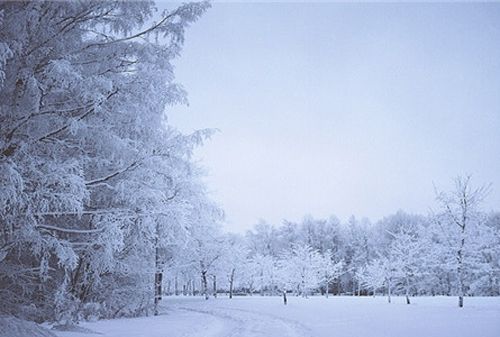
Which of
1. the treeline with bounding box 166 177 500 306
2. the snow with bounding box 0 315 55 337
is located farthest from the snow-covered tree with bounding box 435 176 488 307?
the snow with bounding box 0 315 55 337

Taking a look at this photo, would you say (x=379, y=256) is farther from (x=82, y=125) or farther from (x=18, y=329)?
(x=82, y=125)

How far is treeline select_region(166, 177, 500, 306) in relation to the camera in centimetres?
2778

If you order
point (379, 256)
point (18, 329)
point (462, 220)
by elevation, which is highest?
point (462, 220)

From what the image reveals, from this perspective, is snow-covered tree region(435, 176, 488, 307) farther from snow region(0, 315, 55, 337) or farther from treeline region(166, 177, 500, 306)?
snow region(0, 315, 55, 337)

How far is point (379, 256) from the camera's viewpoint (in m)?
58.0

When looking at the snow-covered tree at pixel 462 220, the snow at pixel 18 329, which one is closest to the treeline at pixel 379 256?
the snow-covered tree at pixel 462 220

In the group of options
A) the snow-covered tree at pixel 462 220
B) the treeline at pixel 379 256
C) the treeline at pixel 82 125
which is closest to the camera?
the treeline at pixel 82 125

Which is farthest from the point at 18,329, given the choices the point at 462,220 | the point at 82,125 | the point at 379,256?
the point at 379,256

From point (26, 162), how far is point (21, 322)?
12.0ft

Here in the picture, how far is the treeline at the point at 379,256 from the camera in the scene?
2778 centimetres

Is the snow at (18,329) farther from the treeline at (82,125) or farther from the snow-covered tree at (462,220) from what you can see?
the snow-covered tree at (462,220)

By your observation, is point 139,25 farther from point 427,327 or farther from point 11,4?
point 427,327

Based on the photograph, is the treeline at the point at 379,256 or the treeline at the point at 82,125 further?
the treeline at the point at 379,256

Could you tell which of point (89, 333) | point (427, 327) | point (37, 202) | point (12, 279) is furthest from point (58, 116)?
point (427, 327)
